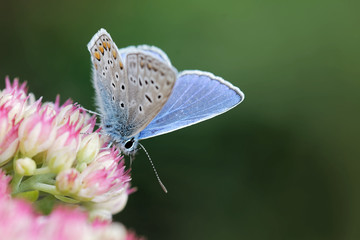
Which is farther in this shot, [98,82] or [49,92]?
[49,92]

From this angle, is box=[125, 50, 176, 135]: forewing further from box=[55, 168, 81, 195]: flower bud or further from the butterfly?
box=[55, 168, 81, 195]: flower bud

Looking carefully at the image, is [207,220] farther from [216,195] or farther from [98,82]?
[98,82]

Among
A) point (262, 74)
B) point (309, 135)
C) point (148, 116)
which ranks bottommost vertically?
point (309, 135)

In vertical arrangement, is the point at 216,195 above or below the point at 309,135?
below

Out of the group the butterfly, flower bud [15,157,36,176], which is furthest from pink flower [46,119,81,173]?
the butterfly

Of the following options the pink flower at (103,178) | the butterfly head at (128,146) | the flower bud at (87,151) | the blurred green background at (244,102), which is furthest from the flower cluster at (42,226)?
the blurred green background at (244,102)

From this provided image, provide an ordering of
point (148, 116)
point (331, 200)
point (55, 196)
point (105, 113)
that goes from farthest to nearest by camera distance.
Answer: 1. point (331, 200)
2. point (105, 113)
3. point (148, 116)
4. point (55, 196)

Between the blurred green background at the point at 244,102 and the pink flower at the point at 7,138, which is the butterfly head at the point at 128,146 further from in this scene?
the blurred green background at the point at 244,102

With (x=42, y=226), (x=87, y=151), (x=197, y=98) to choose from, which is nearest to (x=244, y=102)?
(x=197, y=98)

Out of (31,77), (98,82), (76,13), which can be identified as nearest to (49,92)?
(31,77)
